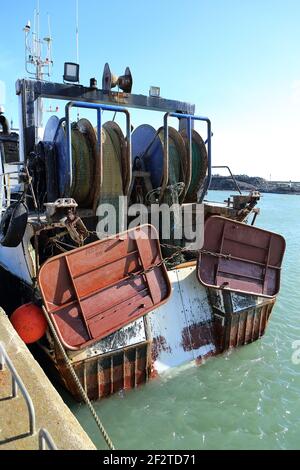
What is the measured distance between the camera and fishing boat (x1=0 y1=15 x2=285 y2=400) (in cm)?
502

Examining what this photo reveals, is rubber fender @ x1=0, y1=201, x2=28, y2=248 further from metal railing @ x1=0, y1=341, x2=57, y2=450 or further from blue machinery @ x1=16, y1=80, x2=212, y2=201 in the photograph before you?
metal railing @ x1=0, y1=341, x2=57, y2=450

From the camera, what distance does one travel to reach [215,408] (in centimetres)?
526

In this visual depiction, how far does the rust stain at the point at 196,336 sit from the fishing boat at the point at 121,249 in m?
0.02

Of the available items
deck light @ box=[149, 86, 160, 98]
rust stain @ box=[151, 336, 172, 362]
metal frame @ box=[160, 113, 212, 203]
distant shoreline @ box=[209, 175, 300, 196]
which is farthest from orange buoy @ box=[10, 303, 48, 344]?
distant shoreline @ box=[209, 175, 300, 196]

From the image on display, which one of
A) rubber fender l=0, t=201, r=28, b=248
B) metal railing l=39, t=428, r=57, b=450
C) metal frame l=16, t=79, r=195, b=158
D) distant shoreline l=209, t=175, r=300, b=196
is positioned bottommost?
distant shoreline l=209, t=175, r=300, b=196

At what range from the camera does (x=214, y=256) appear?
6.39 meters

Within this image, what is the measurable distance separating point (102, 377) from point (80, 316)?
3.10ft

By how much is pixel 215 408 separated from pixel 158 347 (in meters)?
1.20

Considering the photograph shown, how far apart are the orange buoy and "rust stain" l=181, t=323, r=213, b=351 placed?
232 cm

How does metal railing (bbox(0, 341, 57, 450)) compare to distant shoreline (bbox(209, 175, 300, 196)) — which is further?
distant shoreline (bbox(209, 175, 300, 196))

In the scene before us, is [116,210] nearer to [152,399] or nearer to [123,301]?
[123,301]

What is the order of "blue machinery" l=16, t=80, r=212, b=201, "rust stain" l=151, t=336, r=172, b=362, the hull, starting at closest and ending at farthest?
the hull
"rust stain" l=151, t=336, r=172, b=362
"blue machinery" l=16, t=80, r=212, b=201

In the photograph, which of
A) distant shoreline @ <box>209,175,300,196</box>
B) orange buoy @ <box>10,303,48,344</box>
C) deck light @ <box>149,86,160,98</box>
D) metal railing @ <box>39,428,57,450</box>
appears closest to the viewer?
metal railing @ <box>39,428,57,450</box>

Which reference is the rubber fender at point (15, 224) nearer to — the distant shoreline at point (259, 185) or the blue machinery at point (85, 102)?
the blue machinery at point (85, 102)
